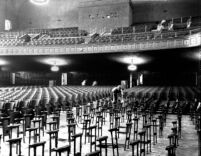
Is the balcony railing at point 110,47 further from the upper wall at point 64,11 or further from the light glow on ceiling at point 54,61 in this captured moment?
the upper wall at point 64,11

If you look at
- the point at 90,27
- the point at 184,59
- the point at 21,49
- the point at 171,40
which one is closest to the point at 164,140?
the point at 171,40

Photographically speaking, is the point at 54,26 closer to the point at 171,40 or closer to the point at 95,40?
the point at 95,40

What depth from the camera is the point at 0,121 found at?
5793mm

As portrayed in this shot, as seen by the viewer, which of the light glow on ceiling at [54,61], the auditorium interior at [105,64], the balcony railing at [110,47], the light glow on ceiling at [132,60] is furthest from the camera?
the light glow on ceiling at [54,61]

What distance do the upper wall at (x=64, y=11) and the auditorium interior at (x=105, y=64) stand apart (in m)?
0.07

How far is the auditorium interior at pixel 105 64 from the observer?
735 cm

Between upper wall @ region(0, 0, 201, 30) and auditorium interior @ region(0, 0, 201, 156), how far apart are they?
7 centimetres

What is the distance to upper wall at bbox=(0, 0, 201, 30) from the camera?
17.4m

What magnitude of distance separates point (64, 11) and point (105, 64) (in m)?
6.88

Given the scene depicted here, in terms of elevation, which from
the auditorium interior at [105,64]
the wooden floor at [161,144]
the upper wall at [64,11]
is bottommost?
the wooden floor at [161,144]

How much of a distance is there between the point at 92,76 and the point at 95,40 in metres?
6.68

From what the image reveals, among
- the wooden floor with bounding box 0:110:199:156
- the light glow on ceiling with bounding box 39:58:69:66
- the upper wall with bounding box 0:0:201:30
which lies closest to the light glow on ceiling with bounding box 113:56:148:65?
the light glow on ceiling with bounding box 39:58:69:66

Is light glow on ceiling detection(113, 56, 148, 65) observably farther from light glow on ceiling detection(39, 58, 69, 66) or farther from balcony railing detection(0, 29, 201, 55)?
light glow on ceiling detection(39, 58, 69, 66)

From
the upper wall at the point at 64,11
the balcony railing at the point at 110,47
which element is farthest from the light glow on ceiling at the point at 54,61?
the upper wall at the point at 64,11
